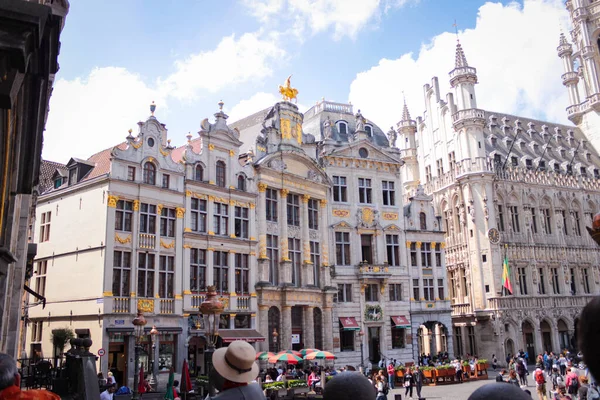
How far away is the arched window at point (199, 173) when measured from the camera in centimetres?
3145

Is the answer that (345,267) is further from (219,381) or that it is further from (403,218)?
(219,381)

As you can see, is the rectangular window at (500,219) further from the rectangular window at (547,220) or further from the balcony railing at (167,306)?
the balcony railing at (167,306)

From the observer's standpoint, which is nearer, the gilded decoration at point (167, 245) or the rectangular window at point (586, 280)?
the gilded decoration at point (167, 245)

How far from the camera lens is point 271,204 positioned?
117 ft

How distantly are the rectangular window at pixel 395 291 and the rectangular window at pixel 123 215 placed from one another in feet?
65.2

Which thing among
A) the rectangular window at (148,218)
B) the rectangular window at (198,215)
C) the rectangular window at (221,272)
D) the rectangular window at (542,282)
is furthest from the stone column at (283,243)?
the rectangular window at (542,282)

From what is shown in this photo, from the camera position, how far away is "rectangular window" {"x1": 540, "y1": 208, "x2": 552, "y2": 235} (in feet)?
167

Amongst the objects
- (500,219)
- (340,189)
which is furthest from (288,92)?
(500,219)

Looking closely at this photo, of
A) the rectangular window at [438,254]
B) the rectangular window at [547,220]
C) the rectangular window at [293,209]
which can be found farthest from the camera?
the rectangular window at [547,220]

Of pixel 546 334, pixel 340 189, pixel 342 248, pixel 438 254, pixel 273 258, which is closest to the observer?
pixel 273 258

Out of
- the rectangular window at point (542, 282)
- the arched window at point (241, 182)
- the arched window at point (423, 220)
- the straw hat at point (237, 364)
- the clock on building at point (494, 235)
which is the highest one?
the arched window at point (241, 182)

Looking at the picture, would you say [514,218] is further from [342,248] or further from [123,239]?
[123,239]

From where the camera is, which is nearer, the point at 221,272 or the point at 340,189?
the point at 221,272

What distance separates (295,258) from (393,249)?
27.5 ft
